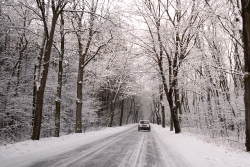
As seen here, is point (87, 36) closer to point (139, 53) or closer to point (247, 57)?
point (139, 53)

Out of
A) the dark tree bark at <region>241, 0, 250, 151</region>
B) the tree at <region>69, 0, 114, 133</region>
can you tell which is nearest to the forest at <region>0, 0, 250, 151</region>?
the tree at <region>69, 0, 114, 133</region>

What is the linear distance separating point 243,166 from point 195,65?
1269 cm

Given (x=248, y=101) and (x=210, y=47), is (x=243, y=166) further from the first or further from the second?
(x=210, y=47)

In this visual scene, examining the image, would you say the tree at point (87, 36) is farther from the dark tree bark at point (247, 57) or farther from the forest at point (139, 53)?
the dark tree bark at point (247, 57)

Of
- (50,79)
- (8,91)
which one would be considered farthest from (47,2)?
(50,79)

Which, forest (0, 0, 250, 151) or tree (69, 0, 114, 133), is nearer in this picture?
forest (0, 0, 250, 151)

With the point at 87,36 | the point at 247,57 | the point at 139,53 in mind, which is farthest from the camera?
the point at 139,53

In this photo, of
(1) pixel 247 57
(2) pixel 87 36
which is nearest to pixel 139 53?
(2) pixel 87 36

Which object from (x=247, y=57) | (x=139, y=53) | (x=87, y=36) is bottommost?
(x=247, y=57)

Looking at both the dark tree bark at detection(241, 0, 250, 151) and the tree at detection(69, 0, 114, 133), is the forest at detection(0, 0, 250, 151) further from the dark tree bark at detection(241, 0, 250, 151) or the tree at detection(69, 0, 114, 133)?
the dark tree bark at detection(241, 0, 250, 151)

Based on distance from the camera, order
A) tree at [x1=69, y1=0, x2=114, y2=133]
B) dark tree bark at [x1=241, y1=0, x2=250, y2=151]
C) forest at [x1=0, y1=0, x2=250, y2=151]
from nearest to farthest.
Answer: dark tree bark at [x1=241, y1=0, x2=250, y2=151], forest at [x1=0, y1=0, x2=250, y2=151], tree at [x1=69, y1=0, x2=114, y2=133]

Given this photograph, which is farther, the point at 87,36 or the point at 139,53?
the point at 139,53

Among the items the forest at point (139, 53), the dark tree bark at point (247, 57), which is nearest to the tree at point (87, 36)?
the forest at point (139, 53)

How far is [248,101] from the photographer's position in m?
8.43
